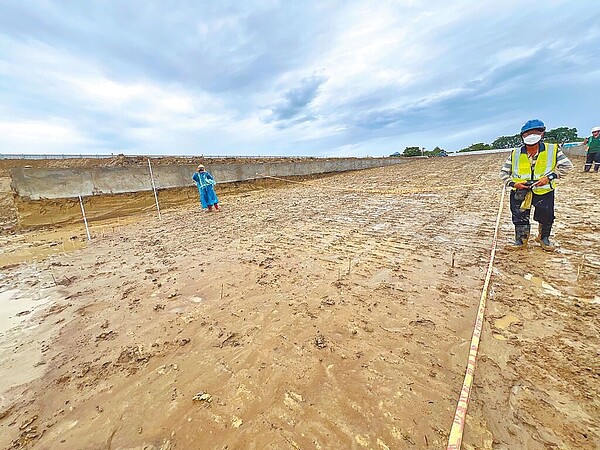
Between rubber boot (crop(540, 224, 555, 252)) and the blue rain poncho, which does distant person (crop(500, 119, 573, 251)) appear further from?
the blue rain poncho

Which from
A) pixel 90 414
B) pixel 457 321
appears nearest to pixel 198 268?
pixel 90 414

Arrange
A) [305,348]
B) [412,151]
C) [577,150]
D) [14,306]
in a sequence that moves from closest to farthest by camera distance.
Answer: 1. [305,348]
2. [14,306]
3. [577,150]
4. [412,151]

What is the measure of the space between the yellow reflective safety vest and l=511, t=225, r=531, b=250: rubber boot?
0.54 m

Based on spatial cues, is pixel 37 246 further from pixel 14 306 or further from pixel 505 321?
pixel 505 321

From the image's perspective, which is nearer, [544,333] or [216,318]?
[544,333]

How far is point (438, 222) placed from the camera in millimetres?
5895

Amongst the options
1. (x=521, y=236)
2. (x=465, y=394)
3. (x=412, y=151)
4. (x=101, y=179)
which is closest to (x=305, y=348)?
(x=465, y=394)

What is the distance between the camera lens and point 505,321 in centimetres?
244

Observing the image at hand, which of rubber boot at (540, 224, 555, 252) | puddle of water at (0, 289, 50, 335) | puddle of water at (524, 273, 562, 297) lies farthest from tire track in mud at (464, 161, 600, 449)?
puddle of water at (0, 289, 50, 335)

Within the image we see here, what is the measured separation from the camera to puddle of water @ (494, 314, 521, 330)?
238 centimetres

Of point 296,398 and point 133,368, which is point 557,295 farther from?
point 133,368

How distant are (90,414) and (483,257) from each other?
4534 millimetres

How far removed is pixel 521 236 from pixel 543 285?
1463 millimetres

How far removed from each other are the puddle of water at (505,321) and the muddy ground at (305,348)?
0.02m
